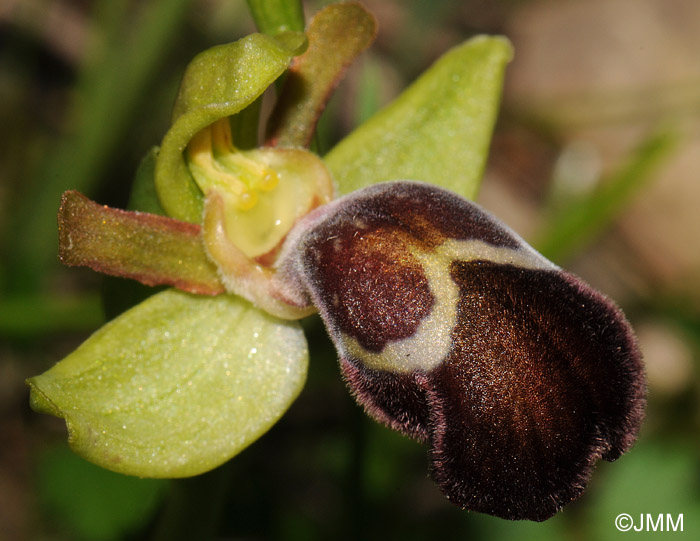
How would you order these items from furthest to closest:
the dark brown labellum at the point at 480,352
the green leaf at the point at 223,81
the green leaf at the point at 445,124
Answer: the green leaf at the point at 445,124 → the green leaf at the point at 223,81 → the dark brown labellum at the point at 480,352

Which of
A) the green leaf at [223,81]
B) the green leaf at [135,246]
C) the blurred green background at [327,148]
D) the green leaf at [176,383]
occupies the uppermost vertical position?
the green leaf at [223,81]

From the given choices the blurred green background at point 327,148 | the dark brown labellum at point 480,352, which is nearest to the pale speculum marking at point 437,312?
the dark brown labellum at point 480,352

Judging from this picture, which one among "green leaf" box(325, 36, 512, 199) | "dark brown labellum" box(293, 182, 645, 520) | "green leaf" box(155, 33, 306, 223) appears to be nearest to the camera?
"dark brown labellum" box(293, 182, 645, 520)

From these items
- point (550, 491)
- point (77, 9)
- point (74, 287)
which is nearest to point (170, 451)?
point (550, 491)

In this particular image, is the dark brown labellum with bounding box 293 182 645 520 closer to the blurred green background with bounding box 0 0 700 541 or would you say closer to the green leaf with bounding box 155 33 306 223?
the green leaf with bounding box 155 33 306 223

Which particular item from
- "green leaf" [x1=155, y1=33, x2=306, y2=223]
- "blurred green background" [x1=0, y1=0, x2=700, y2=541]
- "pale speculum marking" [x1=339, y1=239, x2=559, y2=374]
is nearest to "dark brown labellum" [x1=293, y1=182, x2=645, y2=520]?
"pale speculum marking" [x1=339, y1=239, x2=559, y2=374]

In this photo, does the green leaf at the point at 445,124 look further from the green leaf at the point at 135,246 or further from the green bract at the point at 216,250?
the green leaf at the point at 135,246

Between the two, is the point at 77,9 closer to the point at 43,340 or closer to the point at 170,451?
the point at 43,340
